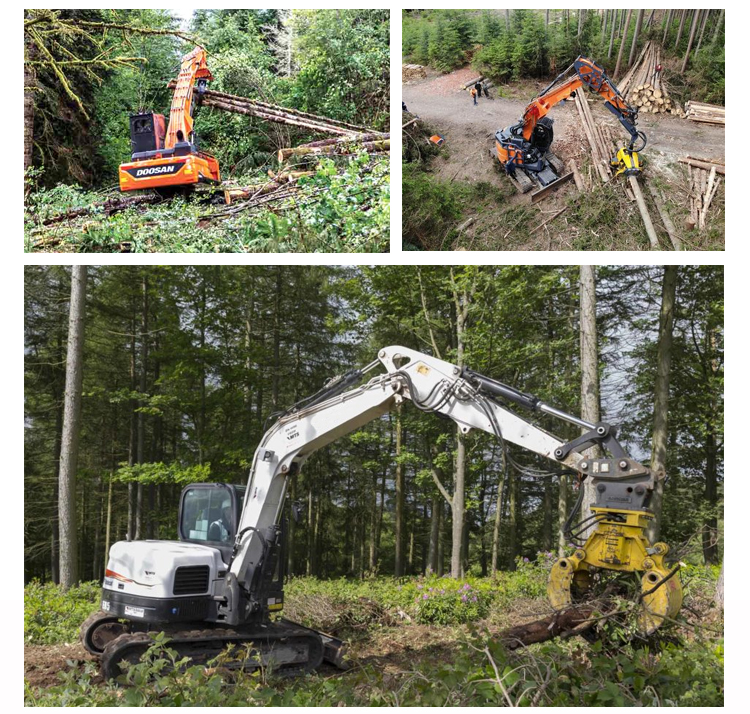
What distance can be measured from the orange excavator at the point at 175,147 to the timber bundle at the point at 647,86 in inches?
219

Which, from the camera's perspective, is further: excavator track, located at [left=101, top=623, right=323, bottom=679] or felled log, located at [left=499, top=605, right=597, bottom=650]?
excavator track, located at [left=101, top=623, right=323, bottom=679]

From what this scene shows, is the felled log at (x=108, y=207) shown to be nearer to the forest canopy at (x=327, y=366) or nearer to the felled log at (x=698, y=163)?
the forest canopy at (x=327, y=366)

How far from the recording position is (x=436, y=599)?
10.3 metres

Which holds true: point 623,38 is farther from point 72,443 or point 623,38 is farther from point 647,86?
point 72,443

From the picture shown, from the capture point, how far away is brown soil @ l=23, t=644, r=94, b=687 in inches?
274

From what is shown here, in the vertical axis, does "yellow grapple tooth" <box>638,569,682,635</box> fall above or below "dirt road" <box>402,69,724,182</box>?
below

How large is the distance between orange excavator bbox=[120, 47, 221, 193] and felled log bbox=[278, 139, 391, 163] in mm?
984

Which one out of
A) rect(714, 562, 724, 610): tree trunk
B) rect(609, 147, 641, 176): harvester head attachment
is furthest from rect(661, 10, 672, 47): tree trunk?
rect(714, 562, 724, 610): tree trunk

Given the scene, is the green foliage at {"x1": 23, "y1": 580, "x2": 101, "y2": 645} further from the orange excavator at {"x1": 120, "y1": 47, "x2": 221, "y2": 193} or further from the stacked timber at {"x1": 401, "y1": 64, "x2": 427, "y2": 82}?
the stacked timber at {"x1": 401, "y1": 64, "x2": 427, "y2": 82}

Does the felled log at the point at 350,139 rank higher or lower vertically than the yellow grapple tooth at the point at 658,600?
higher

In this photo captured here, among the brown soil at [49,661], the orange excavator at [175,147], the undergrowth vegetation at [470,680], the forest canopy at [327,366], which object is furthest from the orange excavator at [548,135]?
the brown soil at [49,661]

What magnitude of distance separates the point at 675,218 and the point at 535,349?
4.12 meters

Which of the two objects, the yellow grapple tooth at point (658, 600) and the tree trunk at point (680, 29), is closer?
the yellow grapple tooth at point (658, 600)

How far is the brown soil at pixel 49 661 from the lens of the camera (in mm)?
6953
